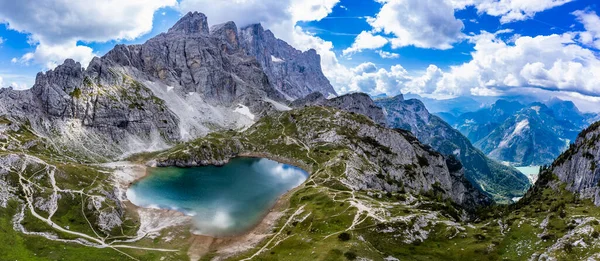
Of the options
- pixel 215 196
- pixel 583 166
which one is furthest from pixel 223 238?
pixel 583 166

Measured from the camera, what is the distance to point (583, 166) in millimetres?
162250

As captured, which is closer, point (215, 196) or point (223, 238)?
point (223, 238)

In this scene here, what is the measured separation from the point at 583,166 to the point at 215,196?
17500 centimetres

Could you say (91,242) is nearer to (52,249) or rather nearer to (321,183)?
(52,249)

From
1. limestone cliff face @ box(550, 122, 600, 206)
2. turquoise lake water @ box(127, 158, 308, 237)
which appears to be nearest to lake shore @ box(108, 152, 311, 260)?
turquoise lake water @ box(127, 158, 308, 237)

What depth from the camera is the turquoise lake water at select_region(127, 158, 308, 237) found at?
128750 millimetres

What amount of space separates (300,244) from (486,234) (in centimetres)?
5367

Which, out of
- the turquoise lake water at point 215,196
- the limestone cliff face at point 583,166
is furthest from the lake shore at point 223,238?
the limestone cliff face at point 583,166

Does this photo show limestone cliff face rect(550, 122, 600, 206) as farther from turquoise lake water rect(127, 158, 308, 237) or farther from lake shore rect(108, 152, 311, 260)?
turquoise lake water rect(127, 158, 308, 237)

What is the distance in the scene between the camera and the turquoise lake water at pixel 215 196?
129 m

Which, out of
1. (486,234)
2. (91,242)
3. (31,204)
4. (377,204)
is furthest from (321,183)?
(31,204)

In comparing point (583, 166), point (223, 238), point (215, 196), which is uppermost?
point (583, 166)

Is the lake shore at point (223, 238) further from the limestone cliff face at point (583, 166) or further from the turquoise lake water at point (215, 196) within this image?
the limestone cliff face at point (583, 166)

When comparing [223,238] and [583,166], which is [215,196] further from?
[583,166]
